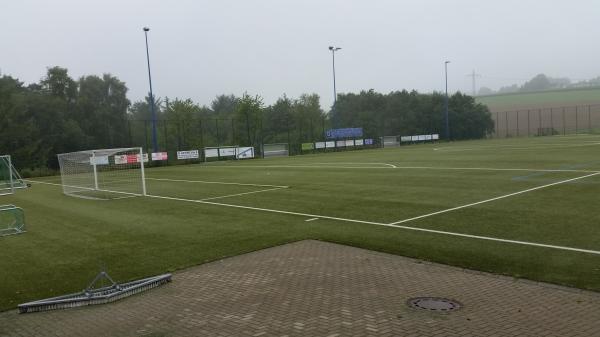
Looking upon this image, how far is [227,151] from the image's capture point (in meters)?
52.8

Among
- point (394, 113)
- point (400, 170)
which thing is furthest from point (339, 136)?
point (400, 170)

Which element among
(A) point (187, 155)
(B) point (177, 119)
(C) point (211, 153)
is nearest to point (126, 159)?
(A) point (187, 155)

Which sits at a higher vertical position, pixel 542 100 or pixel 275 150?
pixel 542 100

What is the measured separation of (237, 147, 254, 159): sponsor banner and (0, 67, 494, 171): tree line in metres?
8.20

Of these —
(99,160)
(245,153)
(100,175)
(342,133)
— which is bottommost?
(100,175)

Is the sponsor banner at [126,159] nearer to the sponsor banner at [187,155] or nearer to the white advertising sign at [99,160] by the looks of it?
the white advertising sign at [99,160]

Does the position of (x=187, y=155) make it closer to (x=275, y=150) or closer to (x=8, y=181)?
(x=275, y=150)

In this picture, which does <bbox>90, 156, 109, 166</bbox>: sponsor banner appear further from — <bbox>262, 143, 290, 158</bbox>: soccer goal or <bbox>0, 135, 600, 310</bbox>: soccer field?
<bbox>262, 143, 290, 158</bbox>: soccer goal

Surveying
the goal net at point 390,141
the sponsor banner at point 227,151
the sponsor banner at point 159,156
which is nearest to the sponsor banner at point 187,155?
the sponsor banner at point 159,156

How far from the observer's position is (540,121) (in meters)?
98.7

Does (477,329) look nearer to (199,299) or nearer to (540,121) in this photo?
(199,299)

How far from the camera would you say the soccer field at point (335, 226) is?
868 cm

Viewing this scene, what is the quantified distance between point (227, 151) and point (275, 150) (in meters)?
7.15

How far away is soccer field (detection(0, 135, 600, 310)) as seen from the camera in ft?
28.5
